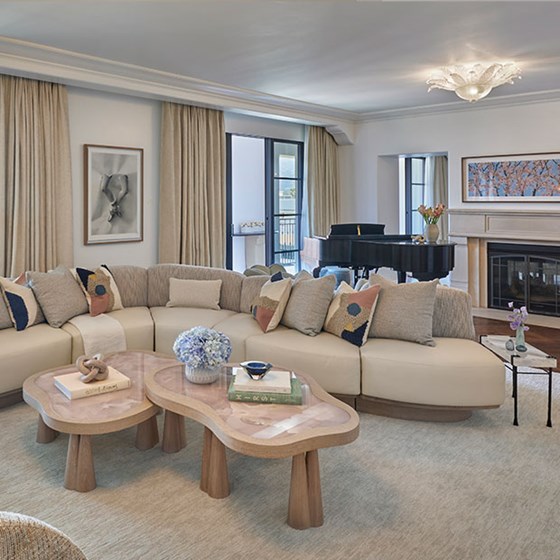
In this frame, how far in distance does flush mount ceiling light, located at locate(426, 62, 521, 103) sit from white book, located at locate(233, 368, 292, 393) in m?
3.76

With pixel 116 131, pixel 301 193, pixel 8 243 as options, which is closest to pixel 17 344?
pixel 8 243

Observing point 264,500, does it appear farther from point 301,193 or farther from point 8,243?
point 301,193

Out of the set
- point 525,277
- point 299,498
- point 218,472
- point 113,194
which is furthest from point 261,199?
point 299,498

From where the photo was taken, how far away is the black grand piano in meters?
6.19

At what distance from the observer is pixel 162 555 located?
218 centimetres

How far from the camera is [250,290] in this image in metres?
4.87

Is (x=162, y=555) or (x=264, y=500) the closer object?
(x=162, y=555)

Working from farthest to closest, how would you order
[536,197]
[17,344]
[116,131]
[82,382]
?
[536,197], [116,131], [17,344], [82,382]

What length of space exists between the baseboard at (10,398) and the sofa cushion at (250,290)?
189cm

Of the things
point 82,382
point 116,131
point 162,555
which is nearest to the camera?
point 162,555

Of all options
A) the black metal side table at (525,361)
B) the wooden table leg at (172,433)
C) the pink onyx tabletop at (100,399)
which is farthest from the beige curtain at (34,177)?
the black metal side table at (525,361)

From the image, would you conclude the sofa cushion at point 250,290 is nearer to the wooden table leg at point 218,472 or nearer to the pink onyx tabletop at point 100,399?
the pink onyx tabletop at point 100,399

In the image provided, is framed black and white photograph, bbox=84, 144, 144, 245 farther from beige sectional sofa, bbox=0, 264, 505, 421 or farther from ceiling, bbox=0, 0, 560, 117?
beige sectional sofa, bbox=0, 264, 505, 421

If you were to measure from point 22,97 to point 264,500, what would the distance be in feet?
14.2
